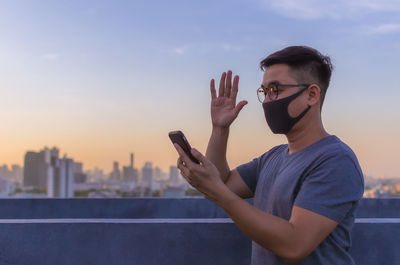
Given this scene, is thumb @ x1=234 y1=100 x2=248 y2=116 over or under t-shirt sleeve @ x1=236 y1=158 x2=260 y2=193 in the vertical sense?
over

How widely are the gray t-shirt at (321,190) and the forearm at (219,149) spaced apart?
393mm

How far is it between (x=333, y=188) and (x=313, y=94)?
44cm

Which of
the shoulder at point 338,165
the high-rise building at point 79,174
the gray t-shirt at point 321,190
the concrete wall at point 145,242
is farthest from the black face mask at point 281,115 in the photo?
the high-rise building at point 79,174

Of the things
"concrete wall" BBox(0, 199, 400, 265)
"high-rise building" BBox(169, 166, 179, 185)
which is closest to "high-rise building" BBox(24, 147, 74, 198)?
"high-rise building" BBox(169, 166, 179, 185)

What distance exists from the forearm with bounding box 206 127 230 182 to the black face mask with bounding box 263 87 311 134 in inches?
16.0

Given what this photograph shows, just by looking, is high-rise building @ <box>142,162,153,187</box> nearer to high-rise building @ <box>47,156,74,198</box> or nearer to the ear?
high-rise building @ <box>47,156,74,198</box>

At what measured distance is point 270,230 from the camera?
1.35 metres

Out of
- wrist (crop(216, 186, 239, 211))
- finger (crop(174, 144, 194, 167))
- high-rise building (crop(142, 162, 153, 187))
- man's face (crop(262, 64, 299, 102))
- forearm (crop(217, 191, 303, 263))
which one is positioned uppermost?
man's face (crop(262, 64, 299, 102))

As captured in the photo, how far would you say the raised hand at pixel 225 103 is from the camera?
2150 millimetres

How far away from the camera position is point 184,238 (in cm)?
230

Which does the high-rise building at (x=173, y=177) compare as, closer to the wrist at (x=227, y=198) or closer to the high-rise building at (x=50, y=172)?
the high-rise building at (x=50, y=172)

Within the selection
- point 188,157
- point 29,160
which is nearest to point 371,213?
point 188,157

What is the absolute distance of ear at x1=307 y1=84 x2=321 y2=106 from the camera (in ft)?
5.39

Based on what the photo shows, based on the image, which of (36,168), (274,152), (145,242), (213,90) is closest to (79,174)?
(36,168)
